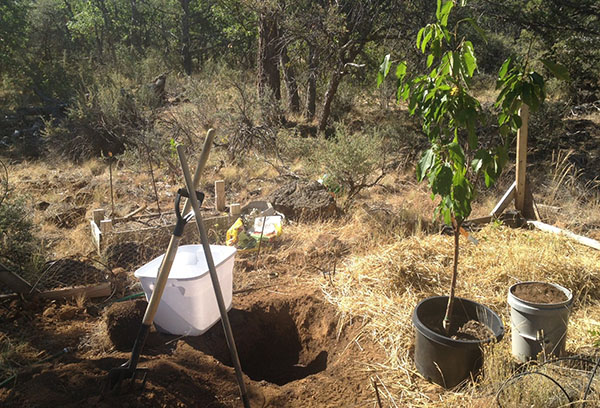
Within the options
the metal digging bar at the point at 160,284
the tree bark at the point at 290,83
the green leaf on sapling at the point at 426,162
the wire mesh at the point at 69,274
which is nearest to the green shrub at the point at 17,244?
the wire mesh at the point at 69,274

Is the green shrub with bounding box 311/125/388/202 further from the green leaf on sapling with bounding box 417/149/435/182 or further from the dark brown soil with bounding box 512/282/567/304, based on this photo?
the green leaf on sapling with bounding box 417/149/435/182

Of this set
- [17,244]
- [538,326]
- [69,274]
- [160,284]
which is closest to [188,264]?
[160,284]

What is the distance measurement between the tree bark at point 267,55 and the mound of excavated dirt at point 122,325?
260 inches

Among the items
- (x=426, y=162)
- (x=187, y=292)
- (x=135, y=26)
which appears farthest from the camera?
(x=135, y=26)

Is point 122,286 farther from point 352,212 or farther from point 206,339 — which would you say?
point 352,212

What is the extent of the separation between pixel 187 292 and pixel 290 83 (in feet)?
25.5

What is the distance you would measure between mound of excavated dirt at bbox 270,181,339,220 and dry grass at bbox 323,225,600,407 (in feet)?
3.47

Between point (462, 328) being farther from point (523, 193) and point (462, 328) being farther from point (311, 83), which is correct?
point (311, 83)

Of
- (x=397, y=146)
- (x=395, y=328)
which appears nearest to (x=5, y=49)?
(x=397, y=146)

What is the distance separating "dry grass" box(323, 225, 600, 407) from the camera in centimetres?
302

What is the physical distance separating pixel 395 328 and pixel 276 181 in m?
4.15

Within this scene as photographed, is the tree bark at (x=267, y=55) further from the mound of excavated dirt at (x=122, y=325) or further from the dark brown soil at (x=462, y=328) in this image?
the dark brown soil at (x=462, y=328)

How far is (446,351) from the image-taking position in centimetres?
263

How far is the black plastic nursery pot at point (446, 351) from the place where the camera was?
262 cm
